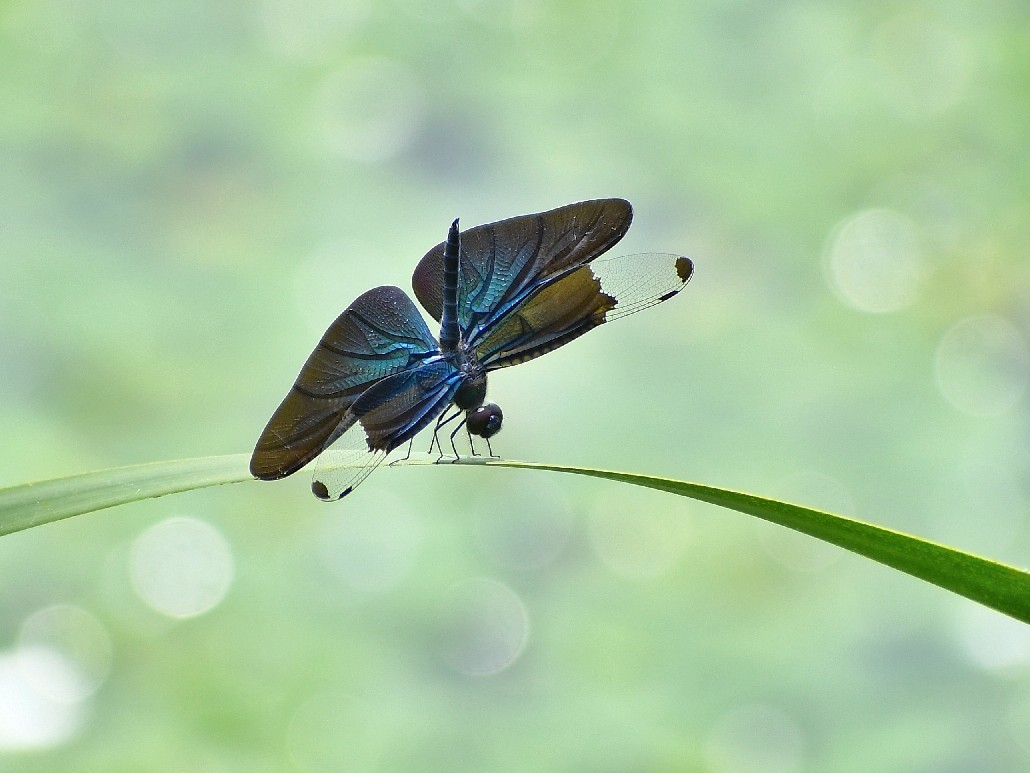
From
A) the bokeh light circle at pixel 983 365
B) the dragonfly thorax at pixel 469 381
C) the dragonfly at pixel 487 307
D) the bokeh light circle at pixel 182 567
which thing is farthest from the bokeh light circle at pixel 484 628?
the bokeh light circle at pixel 983 365

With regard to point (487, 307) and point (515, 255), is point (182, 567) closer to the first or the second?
point (487, 307)

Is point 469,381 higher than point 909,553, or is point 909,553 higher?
point 909,553

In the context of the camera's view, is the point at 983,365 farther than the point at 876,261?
No

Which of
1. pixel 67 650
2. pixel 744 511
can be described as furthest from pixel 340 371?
pixel 67 650

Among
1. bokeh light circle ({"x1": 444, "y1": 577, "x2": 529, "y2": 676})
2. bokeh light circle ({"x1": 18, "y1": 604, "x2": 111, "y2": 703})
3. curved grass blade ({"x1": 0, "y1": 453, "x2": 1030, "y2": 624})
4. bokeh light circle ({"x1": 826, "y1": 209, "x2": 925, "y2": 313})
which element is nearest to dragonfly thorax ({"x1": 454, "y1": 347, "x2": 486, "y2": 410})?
curved grass blade ({"x1": 0, "y1": 453, "x2": 1030, "y2": 624})

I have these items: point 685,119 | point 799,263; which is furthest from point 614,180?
point 799,263

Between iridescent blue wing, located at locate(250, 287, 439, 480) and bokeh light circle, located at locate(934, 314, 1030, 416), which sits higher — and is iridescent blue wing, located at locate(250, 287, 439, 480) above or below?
below

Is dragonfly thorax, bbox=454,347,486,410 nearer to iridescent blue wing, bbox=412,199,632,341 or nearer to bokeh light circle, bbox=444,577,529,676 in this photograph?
iridescent blue wing, bbox=412,199,632,341

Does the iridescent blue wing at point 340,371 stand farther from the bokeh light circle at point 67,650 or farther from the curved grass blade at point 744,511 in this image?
the bokeh light circle at point 67,650
